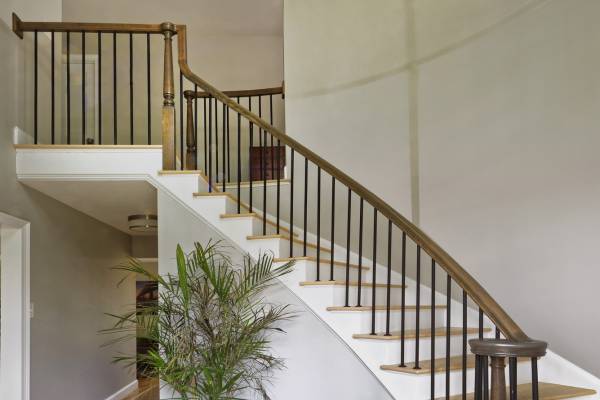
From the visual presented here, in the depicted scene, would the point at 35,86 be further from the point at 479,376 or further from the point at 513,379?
the point at 513,379

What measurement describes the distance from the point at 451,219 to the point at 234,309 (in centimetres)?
162

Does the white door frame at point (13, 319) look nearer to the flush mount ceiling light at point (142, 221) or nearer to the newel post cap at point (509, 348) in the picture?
the flush mount ceiling light at point (142, 221)

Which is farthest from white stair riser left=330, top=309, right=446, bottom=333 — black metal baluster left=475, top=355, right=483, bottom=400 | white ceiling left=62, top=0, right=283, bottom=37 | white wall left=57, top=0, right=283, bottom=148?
white ceiling left=62, top=0, right=283, bottom=37

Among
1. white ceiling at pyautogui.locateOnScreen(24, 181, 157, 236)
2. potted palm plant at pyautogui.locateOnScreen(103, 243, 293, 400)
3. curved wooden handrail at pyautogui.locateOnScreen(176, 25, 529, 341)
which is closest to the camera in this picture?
curved wooden handrail at pyautogui.locateOnScreen(176, 25, 529, 341)

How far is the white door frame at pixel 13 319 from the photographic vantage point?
3.67 m

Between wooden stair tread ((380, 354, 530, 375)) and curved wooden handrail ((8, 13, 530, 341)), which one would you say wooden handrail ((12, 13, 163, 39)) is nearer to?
curved wooden handrail ((8, 13, 530, 341))

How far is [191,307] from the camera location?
3.16 m

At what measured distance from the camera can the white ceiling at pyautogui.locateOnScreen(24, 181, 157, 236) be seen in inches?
153

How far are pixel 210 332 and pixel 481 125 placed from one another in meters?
2.18

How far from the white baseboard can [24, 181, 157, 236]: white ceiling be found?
210 cm

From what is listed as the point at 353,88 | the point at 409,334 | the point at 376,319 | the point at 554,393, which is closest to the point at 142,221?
the point at 353,88

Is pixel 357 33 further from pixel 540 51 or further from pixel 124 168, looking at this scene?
pixel 124 168

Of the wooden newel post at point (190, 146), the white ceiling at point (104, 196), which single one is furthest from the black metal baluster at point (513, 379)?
the wooden newel post at point (190, 146)

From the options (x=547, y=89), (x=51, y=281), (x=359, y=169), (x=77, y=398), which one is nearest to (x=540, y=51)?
(x=547, y=89)
